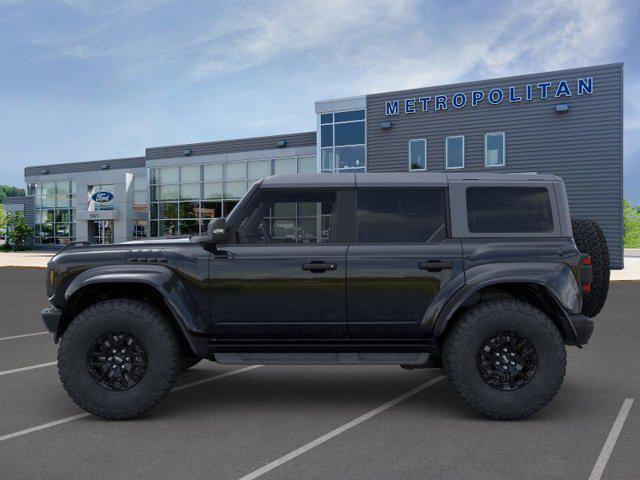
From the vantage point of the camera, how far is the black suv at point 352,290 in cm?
497

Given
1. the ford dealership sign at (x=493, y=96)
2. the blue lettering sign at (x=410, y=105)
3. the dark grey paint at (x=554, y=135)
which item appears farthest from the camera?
the blue lettering sign at (x=410, y=105)

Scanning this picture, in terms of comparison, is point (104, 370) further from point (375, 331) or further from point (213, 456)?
point (375, 331)

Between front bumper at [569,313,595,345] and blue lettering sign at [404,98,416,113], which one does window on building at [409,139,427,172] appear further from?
front bumper at [569,313,595,345]

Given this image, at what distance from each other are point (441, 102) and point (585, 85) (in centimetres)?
583

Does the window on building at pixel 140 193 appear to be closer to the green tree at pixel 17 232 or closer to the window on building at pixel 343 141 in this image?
the green tree at pixel 17 232

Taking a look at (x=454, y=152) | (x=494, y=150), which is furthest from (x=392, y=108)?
(x=494, y=150)

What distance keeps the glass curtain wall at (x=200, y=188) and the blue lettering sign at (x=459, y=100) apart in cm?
988

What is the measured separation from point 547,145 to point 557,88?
2.28m

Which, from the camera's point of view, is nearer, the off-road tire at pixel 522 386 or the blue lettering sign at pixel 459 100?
the off-road tire at pixel 522 386

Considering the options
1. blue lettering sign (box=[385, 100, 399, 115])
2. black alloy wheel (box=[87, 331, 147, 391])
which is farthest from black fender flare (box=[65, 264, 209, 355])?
blue lettering sign (box=[385, 100, 399, 115])

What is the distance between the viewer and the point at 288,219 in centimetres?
531

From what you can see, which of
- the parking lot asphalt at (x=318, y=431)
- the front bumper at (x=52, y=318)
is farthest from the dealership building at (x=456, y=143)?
the front bumper at (x=52, y=318)

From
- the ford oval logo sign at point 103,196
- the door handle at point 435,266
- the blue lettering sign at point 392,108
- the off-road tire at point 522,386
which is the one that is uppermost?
the blue lettering sign at point 392,108

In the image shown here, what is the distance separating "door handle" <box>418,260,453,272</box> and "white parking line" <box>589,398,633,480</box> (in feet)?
5.60
